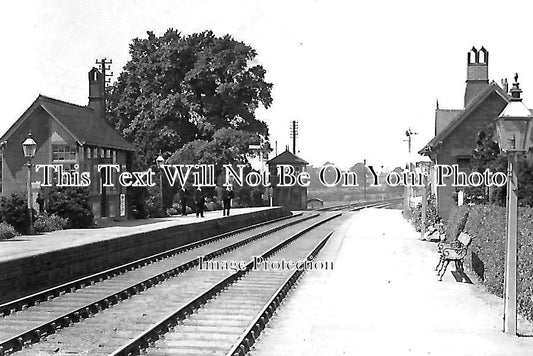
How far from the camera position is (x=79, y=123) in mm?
41531

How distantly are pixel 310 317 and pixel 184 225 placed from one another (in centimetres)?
1860

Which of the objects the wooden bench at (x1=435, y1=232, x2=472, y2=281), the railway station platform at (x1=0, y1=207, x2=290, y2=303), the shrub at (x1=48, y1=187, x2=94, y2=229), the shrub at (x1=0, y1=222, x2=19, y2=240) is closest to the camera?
the railway station platform at (x1=0, y1=207, x2=290, y2=303)

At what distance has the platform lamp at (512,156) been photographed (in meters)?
11.9

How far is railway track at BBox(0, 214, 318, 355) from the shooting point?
11.9 metres

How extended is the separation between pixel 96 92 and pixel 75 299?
33.6 m

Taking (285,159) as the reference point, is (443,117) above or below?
above

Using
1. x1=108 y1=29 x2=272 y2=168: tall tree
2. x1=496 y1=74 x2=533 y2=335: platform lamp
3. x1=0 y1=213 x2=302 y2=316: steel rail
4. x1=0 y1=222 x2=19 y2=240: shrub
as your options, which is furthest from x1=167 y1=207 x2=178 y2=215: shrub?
x1=496 y1=74 x2=533 y2=335: platform lamp

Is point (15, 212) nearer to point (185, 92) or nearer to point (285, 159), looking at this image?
point (185, 92)

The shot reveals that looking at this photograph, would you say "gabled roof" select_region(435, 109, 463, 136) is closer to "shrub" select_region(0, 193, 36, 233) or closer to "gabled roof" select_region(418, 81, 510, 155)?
"gabled roof" select_region(418, 81, 510, 155)

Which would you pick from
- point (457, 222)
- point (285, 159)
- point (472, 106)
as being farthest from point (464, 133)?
point (285, 159)

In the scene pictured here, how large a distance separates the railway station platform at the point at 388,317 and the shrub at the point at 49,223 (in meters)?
12.9

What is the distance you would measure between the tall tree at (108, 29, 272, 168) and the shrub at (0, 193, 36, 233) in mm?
31465

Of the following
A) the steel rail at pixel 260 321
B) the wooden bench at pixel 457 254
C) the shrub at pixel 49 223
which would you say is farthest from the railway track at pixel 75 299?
the wooden bench at pixel 457 254

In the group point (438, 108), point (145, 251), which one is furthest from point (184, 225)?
point (438, 108)
